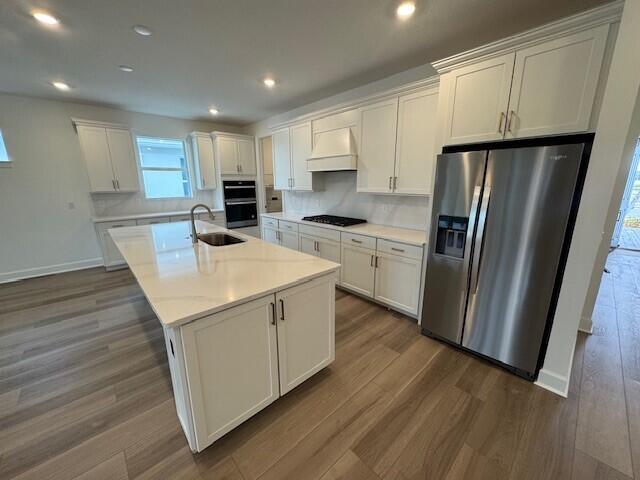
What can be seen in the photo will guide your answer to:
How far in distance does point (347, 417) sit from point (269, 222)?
3433mm

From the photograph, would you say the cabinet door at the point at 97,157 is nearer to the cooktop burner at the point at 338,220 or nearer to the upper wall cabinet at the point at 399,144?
the cooktop burner at the point at 338,220

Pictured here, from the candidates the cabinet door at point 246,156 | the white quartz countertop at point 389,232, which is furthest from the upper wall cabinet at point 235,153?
the white quartz countertop at point 389,232

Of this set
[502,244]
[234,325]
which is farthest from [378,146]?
[234,325]

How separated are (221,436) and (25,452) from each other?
1088 mm

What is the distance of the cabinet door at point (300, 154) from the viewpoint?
3789mm

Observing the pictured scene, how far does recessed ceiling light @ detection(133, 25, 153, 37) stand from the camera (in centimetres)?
203

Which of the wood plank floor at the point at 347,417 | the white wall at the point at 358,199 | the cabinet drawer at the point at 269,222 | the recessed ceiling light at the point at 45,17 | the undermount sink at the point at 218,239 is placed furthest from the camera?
the cabinet drawer at the point at 269,222

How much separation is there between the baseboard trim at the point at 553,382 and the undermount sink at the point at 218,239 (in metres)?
2.81

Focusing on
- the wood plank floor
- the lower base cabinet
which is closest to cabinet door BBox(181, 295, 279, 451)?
the lower base cabinet

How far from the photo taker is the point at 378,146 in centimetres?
295

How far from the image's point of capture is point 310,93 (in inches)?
145

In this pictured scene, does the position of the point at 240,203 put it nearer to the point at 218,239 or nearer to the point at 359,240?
the point at 218,239

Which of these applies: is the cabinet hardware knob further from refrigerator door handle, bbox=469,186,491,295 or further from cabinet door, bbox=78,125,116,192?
cabinet door, bbox=78,125,116,192

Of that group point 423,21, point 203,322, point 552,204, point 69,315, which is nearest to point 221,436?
point 203,322
